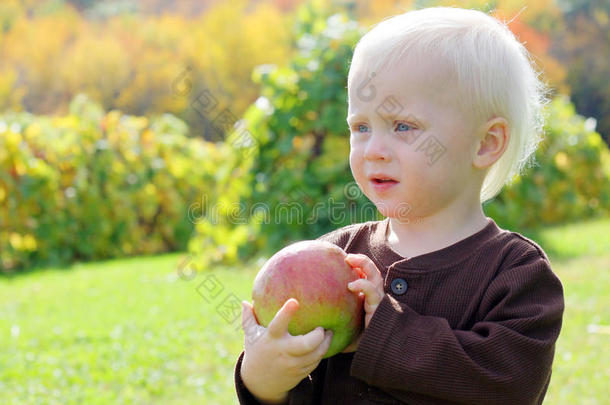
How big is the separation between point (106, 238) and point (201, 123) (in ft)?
60.3

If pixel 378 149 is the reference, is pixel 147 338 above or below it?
below

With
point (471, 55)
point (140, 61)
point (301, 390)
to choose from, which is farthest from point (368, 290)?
point (140, 61)

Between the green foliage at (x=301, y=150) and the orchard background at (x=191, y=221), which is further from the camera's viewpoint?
the green foliage at (x=301, y=150)

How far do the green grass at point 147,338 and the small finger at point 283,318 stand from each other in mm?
2078

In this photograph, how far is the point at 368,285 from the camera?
1.58 m

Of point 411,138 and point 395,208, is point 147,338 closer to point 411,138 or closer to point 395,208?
point 395,208

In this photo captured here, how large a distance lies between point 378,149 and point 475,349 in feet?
1.62

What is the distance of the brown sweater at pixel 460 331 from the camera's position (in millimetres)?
1485

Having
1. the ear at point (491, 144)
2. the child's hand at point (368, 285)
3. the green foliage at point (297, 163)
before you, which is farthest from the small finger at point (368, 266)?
the green foliage at point (297, 163)

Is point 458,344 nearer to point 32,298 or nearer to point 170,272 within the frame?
point 32,298

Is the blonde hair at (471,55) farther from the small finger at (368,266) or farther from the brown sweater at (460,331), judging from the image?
the small finger at (368,266)

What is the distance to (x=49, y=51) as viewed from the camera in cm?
3134

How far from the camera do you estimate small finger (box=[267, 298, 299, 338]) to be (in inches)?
58.7

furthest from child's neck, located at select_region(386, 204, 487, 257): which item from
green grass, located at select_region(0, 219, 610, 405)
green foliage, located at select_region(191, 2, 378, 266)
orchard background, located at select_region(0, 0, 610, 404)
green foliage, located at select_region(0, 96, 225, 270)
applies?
green foliage, located at select_region(0, 96, 225, 270)
